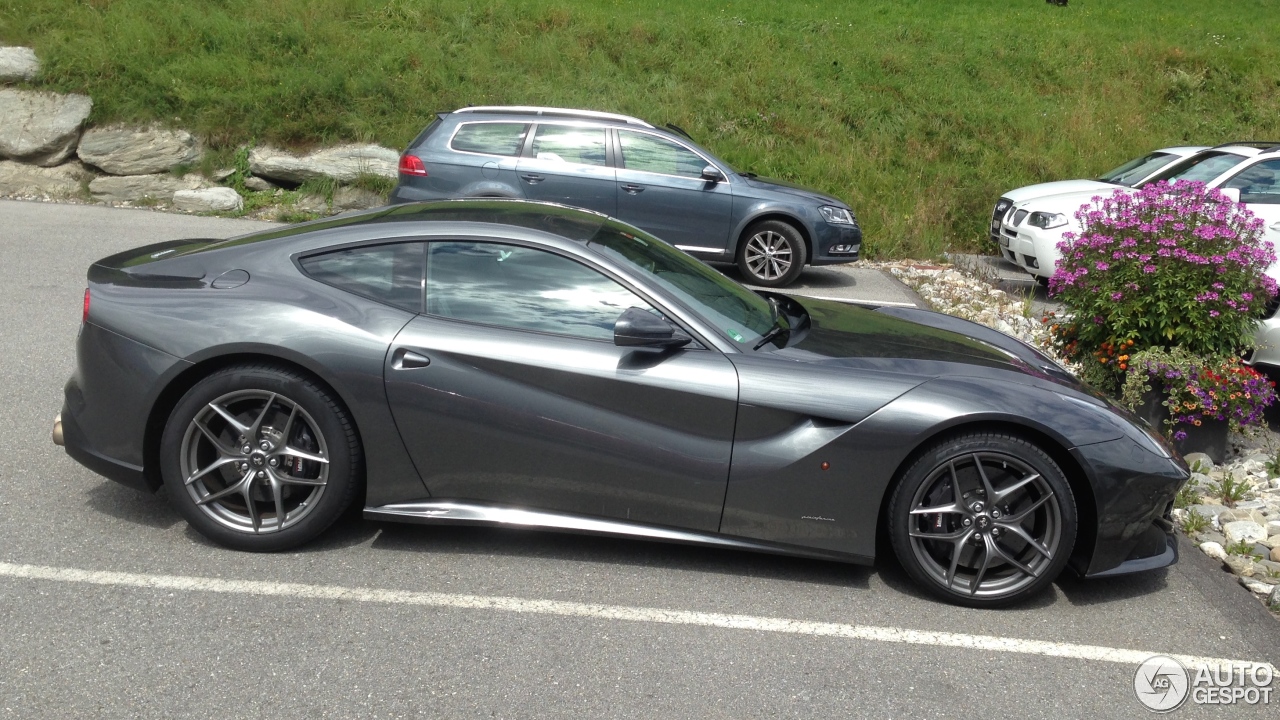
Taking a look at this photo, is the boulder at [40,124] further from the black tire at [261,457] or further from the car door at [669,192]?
the black tire at [261,457]

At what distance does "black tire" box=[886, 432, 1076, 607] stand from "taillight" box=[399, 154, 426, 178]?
7471 mm

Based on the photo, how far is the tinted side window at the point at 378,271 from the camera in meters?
4.23

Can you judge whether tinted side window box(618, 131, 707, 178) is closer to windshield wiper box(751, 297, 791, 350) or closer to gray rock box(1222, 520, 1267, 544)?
windshield wiper box(751, 297, 791, 350)

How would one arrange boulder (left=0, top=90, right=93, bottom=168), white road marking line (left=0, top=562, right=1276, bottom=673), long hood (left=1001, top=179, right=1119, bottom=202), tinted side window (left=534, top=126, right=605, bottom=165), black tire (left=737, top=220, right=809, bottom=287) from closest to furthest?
white road marking line (left=0, top=562, right=1276, bottom=673)
tinted side window (left=534, top=126, right=605, bottom=165)
black tire (left=737, top=220, right=809, bottom=287)
long hood (left=1001, top=179, right=1119, bottom=202)
boulder (left=0, top=90, right=93, bottom=168)

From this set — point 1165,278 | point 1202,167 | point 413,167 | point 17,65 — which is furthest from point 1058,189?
point 17,65

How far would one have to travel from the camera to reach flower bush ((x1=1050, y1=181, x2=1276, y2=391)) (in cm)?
619

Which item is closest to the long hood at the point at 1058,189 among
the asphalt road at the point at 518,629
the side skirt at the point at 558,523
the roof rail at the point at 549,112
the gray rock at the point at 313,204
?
the roof rail at the point at 549,112

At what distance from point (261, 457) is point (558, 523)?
118 centimetres

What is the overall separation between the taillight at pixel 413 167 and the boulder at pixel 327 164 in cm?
380

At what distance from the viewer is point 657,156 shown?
10977mm

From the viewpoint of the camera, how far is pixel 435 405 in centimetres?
401

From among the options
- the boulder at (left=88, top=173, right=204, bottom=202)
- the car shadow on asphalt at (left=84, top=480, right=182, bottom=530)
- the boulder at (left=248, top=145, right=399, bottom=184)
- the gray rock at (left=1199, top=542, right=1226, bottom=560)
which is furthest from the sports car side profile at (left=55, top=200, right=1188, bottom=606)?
the boulder at (left=88, top=173, right=204, bottom=202)

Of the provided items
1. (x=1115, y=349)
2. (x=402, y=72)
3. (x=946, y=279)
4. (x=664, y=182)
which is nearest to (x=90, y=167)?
(x=402, y=72)

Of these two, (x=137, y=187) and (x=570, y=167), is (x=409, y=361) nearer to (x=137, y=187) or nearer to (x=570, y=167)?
(x=570, y=167)
